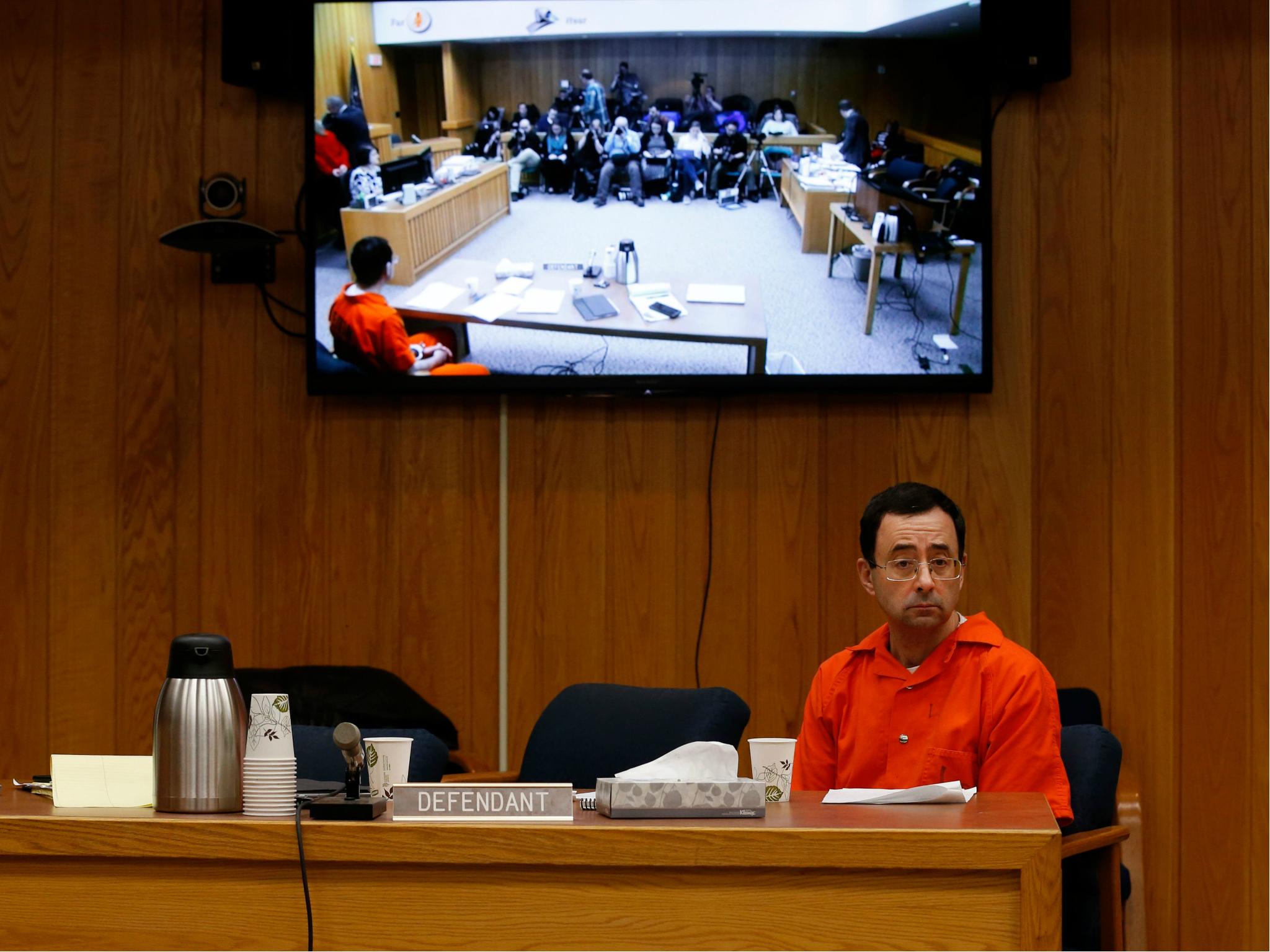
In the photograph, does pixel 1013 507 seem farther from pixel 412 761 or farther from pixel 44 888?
pixel 44 888

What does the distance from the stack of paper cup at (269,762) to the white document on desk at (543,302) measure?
2.26 m

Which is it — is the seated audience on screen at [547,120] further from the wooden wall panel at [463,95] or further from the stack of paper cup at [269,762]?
the stack of paper cup at [269,762]

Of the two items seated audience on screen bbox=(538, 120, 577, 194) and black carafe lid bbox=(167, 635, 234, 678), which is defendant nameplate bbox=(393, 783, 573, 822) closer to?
black carafe lid bbox=(167, 635, 234, 678)

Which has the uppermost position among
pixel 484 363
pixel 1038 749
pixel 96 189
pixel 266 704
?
pixel 96 189

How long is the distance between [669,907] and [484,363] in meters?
2.54

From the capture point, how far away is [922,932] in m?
1.56

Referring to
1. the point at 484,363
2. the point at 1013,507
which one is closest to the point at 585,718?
the point at 484,363

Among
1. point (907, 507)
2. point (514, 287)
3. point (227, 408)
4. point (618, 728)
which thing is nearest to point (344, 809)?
point (907, 507)

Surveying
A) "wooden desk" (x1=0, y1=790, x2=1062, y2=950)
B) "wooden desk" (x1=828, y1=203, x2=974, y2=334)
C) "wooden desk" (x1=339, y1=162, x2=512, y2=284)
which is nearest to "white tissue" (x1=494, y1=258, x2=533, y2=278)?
"wooden desk" (x1=339, y1=162, x2=512, y2=284)

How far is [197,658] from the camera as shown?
5.99 feet

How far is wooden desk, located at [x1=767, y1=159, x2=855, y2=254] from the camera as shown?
3.88 metres

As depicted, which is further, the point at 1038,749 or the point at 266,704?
the point at 1038,749

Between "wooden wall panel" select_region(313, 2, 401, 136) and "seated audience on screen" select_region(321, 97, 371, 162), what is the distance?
0.07 ft

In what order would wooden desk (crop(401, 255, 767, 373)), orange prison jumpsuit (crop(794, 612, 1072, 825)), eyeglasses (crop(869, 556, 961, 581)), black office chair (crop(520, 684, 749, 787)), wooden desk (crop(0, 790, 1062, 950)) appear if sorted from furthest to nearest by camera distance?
wooden desk (crop(401, 255, 767, 373)) < black office chair (crop(520, 684, 749, 787)) < eyeglasses (crop(869, 556, 961, 581)) < orange prison jumpsuit (crop(794, 612, 1072, 825)) < wooden desk (crop(0, 790, 1062, 950))
